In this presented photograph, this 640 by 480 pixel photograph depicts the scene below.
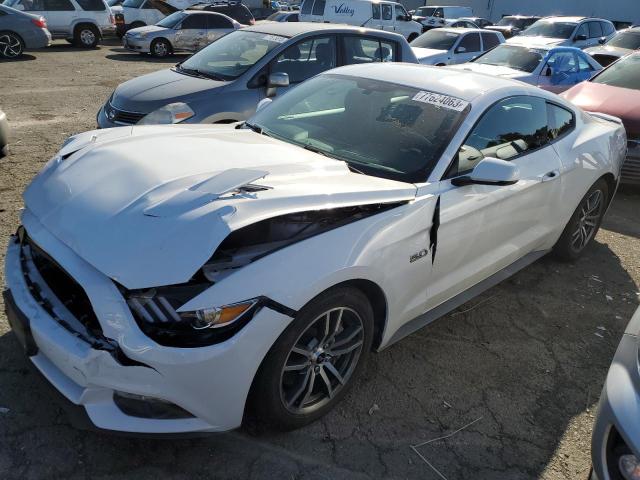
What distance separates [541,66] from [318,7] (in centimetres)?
1055

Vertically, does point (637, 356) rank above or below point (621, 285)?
above

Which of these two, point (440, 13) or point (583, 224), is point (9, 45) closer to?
point (583, 224)

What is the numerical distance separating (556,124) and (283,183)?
2503 mm

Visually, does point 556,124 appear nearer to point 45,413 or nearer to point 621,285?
point 621,285

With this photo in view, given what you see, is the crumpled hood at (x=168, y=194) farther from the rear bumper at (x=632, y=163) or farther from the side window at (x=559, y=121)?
the rear bumper at (x=632, y=163)

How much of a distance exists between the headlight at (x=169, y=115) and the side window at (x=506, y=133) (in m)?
3.22

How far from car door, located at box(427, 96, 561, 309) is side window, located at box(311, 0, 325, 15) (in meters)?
16.0

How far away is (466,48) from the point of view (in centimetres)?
1378

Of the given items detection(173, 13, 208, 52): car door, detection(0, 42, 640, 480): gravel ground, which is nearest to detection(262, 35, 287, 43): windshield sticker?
detection(0, 42, 640, 480): gravel ground

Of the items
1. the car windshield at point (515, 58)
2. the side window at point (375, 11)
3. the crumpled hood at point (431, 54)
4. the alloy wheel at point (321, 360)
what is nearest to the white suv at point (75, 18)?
the side window at point (375, 11)

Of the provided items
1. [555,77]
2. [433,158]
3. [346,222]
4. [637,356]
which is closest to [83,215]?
[346,222]

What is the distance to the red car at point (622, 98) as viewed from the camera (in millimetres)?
6250

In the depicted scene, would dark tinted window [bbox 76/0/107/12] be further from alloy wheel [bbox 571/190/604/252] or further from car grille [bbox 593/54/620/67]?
alloy wheel [bbox 571/190/604/252]

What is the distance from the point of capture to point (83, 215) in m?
2.46
